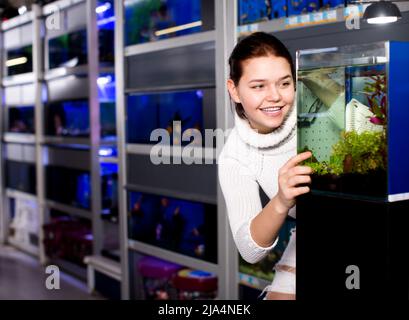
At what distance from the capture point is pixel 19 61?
21.2 feet

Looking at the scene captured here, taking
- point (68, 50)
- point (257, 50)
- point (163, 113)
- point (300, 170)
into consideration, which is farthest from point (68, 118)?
point (300, 170)

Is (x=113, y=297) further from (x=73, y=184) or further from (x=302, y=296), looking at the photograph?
(x=302, y=296)

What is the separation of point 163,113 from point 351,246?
2.34 meters

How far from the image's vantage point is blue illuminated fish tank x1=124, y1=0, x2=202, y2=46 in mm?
3754

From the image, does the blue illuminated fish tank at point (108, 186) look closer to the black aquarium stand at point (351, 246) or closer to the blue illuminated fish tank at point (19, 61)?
the blue illuminated fish tank at point (19, 61)

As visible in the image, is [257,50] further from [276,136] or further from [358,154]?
[358,154]

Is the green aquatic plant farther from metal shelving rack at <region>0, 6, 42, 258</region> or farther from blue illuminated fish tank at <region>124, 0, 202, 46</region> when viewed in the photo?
metal shelving rack at <region>0, 6, 42, 258</region>

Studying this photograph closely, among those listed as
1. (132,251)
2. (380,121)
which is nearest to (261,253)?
(380,121)

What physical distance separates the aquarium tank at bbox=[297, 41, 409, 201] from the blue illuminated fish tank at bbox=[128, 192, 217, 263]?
5.90 ft

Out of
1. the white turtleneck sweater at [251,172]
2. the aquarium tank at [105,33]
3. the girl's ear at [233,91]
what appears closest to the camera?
the white turtleneck sweater at [251,172]

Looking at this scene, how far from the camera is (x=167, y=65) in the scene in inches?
156

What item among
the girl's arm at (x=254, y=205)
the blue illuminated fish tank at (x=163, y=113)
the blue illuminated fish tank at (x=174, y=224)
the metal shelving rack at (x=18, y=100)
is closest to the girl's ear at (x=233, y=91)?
the girl's arm at (x=254, y=205)

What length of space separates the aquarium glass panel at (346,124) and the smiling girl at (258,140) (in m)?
0.38

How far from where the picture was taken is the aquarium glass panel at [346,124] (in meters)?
1.80
